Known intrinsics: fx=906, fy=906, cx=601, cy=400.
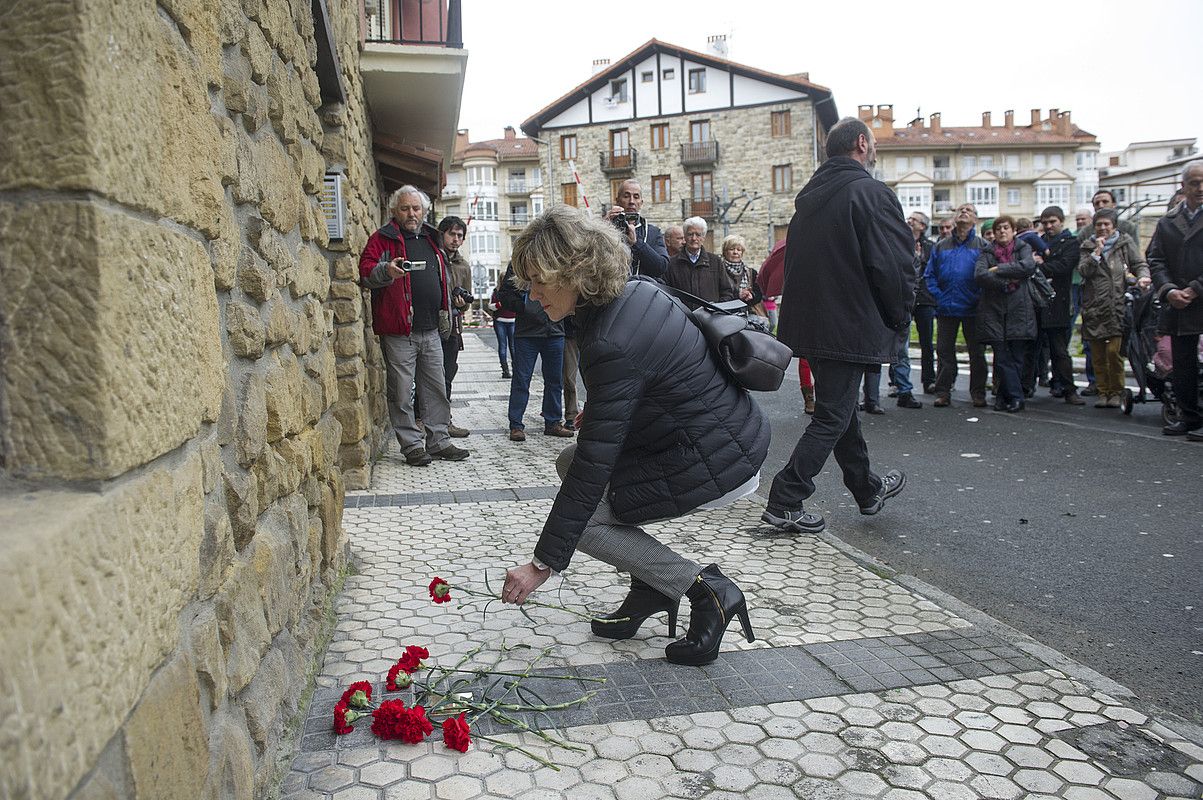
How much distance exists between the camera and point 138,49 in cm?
143

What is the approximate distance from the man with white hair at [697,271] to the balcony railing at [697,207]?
4192cm

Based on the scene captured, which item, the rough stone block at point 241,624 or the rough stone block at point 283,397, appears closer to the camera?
the rough stone block at point 241,624

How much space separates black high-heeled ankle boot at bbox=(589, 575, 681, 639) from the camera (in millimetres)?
3326

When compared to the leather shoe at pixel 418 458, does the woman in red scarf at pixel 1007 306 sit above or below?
above

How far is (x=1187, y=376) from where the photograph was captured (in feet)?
24.4

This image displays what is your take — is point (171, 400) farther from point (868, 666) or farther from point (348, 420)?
point (348, 420)

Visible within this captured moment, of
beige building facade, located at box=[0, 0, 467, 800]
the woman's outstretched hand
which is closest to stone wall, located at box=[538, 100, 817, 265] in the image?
the woman's outstretched hand

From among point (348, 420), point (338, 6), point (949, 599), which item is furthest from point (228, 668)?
point (338, 6)

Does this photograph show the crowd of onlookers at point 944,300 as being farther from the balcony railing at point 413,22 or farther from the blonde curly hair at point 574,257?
the blonde curly hair at point 574,257

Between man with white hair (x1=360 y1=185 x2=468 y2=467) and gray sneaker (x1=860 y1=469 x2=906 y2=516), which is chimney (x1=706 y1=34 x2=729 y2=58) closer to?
man with white hair (x1=360 y1=185 x2=468 y2=467)

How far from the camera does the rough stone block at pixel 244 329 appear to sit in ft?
7.10

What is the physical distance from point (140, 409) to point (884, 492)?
179 inches

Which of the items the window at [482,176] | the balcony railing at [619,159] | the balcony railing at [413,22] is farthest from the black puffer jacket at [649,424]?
the window at [482,176]

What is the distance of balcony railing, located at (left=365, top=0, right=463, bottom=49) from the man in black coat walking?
4.71m
